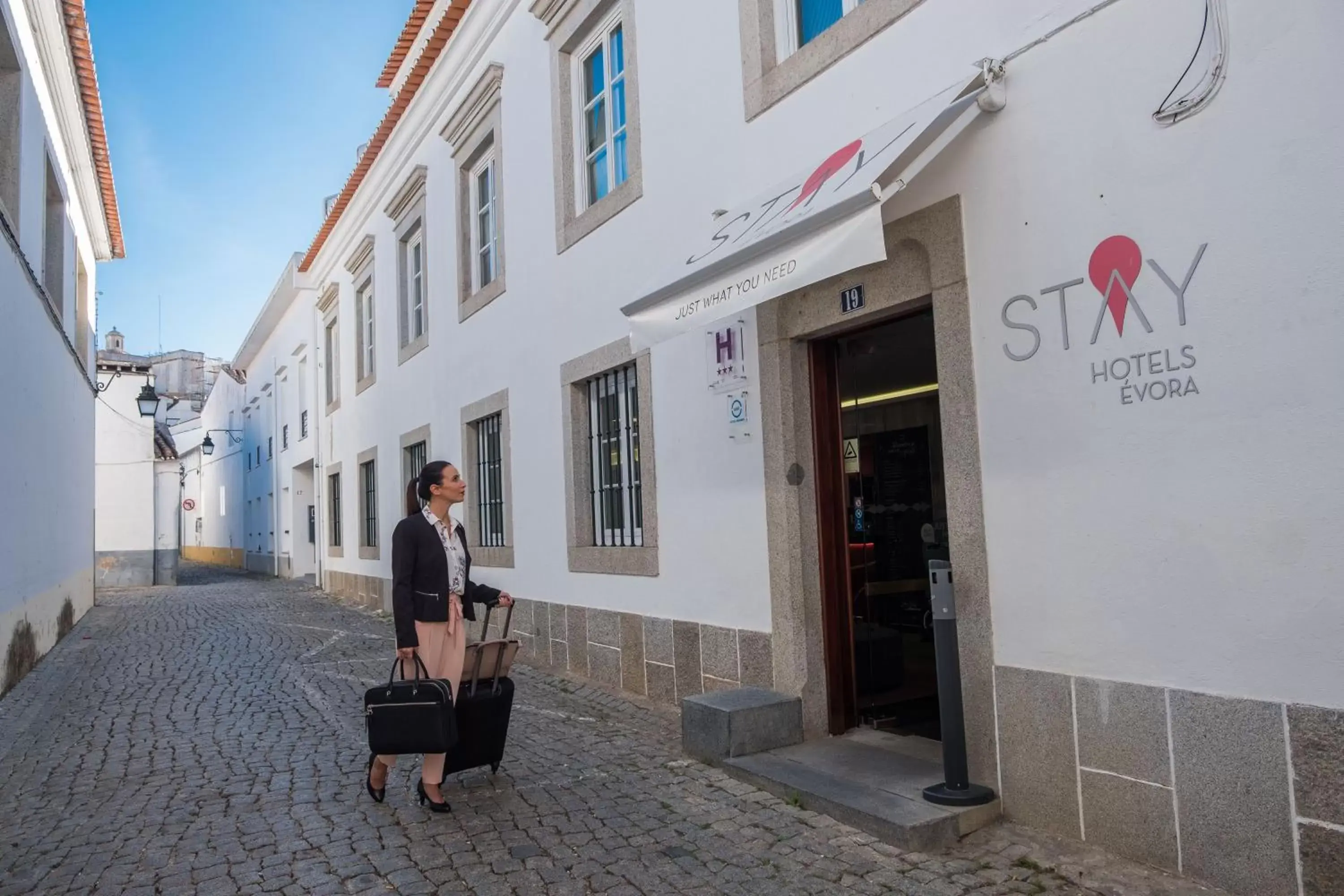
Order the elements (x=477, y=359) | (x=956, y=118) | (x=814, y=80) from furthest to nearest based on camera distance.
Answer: (x=477, y=359), (x=814, y=80), (x=956, y=118)

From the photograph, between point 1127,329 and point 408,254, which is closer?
point 1127,329

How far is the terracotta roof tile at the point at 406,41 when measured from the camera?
42.0 feet

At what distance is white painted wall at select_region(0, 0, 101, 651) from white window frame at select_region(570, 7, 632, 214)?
450 cm

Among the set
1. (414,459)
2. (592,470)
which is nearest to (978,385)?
(592,470)

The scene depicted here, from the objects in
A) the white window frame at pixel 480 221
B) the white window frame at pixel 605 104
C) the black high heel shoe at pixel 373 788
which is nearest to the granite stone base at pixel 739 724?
the black high heel shoe at pixel 373 788

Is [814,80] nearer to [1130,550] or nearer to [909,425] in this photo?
[909,425]

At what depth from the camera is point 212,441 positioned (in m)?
32.6

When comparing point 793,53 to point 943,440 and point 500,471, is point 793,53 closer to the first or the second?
point 943,440

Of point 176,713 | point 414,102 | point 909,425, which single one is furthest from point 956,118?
point 414,102

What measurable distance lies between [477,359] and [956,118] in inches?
283

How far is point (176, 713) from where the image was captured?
291 inches

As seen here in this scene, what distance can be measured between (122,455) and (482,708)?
1820cm

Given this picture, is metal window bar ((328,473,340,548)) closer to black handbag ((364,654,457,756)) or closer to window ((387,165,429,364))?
window ((387,165,429,364))

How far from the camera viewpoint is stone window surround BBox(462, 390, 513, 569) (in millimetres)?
9805
